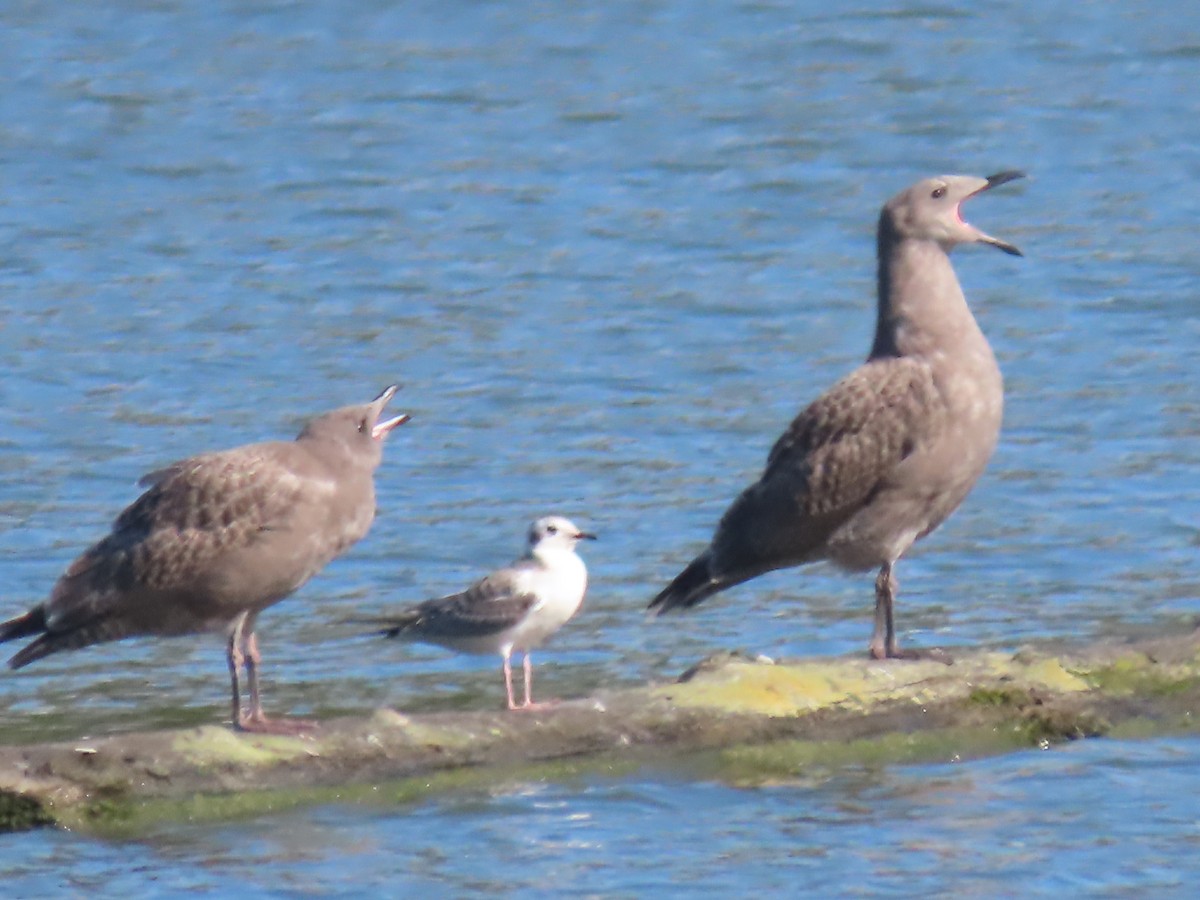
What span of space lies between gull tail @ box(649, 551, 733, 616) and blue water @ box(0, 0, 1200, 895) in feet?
2.10

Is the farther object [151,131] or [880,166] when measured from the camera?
[151,131]

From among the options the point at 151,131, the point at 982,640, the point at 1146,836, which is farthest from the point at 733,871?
the point at 151,131

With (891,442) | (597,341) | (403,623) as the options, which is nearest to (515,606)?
(403,623)

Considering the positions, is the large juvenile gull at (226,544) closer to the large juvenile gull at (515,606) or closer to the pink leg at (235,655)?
the pink leg at (235,655)

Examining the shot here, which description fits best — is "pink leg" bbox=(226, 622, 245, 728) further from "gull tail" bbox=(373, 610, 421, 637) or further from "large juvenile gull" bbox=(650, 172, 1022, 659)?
"large juvenile gull" bbox=(650, 172, 1022, 659)

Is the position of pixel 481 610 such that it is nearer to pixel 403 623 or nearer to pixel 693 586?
pixel 403 623

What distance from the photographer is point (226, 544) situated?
869 centimetres

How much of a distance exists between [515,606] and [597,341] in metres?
8.68

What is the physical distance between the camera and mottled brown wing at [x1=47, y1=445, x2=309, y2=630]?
8.72 m

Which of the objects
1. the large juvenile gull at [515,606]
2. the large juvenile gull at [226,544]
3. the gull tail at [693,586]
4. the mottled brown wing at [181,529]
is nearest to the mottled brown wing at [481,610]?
the large juvenile gull at [515,606]

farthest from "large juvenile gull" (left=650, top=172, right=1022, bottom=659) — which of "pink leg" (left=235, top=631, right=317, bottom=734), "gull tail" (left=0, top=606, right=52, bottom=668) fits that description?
"gull tail" (left=0, top=606, right=52, bottom=668)

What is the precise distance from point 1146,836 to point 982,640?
115 inches

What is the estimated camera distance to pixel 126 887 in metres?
7.70

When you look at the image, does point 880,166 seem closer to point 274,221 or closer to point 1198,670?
point 274,221
